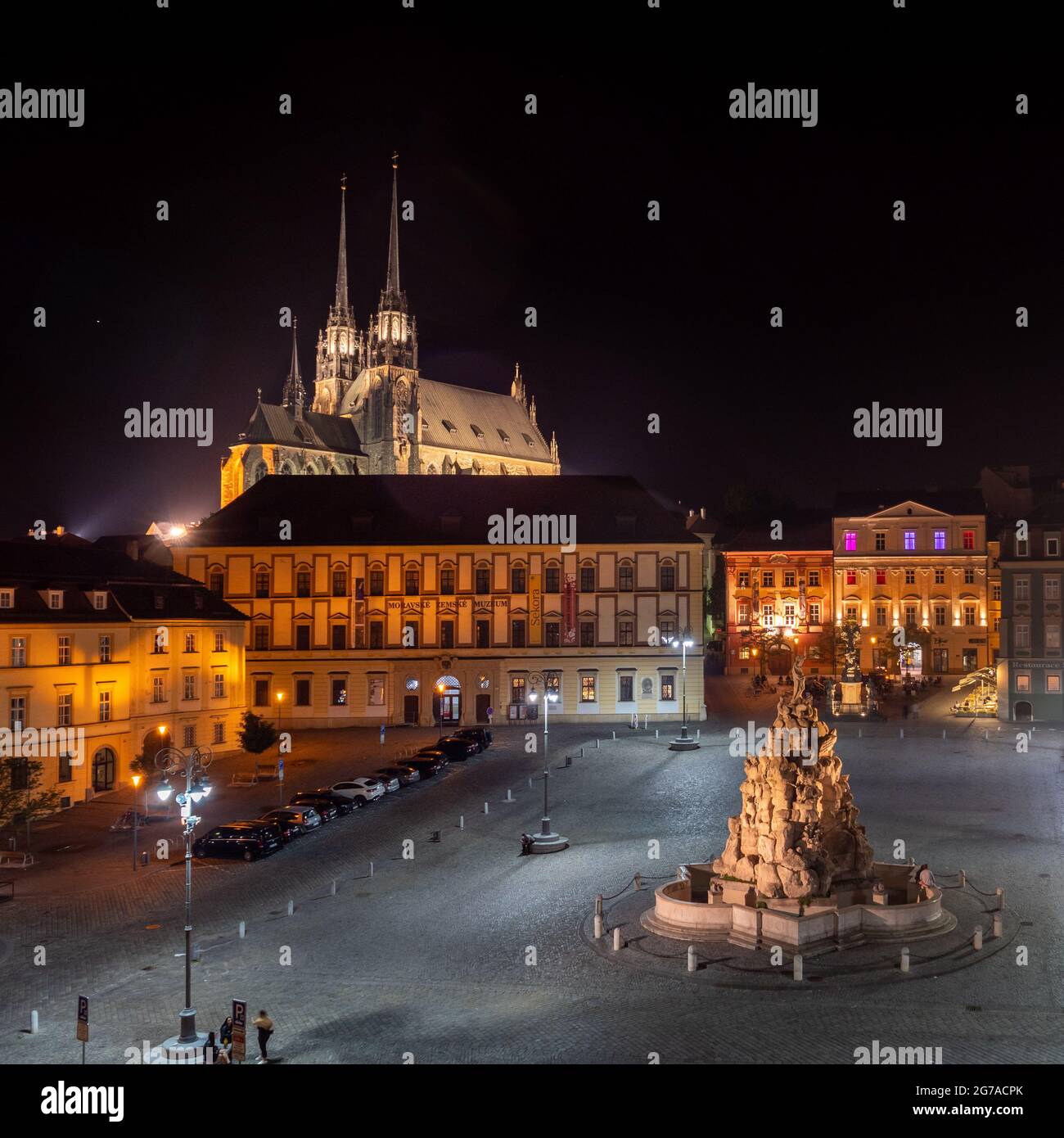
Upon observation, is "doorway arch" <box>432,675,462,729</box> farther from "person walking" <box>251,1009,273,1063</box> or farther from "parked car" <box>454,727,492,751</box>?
"person walking" <box>251,1009,273,1063</box>

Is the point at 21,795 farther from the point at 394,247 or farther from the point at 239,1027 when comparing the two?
the point at 394,247

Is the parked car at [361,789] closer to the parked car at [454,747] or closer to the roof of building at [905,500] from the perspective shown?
the parked car at [454,747]

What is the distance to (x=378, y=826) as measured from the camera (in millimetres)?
40562

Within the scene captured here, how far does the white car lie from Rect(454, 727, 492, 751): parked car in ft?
38.0

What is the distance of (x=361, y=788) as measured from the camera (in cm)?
4494

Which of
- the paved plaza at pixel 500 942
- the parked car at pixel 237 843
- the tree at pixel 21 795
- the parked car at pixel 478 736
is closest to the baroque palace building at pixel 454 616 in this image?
the parked car at pixel 478 736

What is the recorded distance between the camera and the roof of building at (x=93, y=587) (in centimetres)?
4766

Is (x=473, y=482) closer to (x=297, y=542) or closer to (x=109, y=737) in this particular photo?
(x=297, y=542)

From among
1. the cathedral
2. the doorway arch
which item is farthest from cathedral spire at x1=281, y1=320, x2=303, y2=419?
the doorway arch

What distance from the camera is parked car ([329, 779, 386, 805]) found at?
4456cm

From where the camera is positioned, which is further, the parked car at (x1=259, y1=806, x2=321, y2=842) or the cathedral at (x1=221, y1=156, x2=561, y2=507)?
the cathedral at (x1=221, y1=156, x2=561, y2=507)

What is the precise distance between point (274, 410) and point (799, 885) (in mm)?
114136

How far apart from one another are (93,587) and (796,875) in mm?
36234

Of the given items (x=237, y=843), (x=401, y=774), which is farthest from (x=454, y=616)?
(x=237, y=843)
